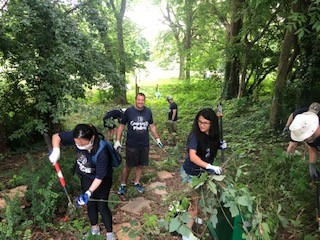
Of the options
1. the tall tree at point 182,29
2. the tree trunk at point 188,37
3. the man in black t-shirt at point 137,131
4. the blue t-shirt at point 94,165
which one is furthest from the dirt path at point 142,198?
the tall tree at point 182,29

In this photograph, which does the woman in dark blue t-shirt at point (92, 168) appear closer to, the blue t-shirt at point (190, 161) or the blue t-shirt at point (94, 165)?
the blue t-shirt at point (94, 165)

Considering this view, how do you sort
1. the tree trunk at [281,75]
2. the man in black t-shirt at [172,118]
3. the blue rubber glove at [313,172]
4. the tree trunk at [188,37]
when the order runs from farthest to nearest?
the tree trunk at [188,37], the man in black t-shirt at [172,118], the tree trunk at [281,75], the blue rubber glove at [313,172]

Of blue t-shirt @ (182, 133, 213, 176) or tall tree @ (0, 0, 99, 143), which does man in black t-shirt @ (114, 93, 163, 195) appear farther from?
blue t-shirt @ (182, 133, 213, 176)

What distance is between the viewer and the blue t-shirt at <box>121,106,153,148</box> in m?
4.45

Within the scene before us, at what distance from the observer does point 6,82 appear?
20.9 feet

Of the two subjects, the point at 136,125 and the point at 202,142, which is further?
the point at 136,125

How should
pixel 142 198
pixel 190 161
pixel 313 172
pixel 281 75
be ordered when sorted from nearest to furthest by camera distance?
1. pixel 190 161
2. pixel 313 172
3. pixel 142 198
4. pixel 281 75

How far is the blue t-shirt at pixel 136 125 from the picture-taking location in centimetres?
445

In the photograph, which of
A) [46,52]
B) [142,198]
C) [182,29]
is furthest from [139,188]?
[182,29]

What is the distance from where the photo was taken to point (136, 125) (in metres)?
4.45

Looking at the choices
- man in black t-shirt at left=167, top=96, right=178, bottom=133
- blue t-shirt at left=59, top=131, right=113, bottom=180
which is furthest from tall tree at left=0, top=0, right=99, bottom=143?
man in black t-shirt at left=167, top=96, right=178, bottom=133

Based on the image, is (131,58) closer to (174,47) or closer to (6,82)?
(6,82)

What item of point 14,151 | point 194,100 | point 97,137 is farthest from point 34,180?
point 194,100

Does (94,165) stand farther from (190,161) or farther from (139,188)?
(139,188)
